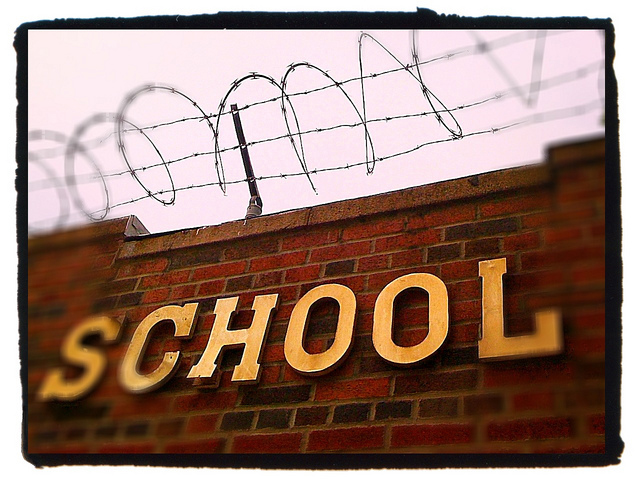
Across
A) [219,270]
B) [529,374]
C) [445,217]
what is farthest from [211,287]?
[529,374]

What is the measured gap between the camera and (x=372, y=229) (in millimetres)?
3193

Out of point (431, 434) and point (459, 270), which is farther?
point (459, 270)

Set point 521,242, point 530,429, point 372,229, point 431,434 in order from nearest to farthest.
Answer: point 530,429
point 431,434
point 521,242
point 372,229

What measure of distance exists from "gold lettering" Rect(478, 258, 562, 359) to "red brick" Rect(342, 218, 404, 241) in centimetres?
57

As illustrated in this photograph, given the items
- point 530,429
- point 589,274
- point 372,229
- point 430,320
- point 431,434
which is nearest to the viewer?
point 530,429

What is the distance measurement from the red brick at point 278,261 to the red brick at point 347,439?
83 cm

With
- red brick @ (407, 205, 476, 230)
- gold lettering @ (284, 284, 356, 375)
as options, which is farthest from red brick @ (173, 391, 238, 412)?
red brick @ (407, 205, 476, 230)

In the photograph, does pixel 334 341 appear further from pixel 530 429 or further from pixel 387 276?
pixel 530 429

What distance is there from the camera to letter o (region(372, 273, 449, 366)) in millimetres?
2645

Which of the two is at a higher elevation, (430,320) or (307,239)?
(307,239)

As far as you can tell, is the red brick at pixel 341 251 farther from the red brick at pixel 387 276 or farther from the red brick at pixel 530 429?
the red brick at pixel 530 429

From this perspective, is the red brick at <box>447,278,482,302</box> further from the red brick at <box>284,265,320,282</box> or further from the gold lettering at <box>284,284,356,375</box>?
the red brick at <box>284,265,320,282</box>

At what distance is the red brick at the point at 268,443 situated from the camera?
2.59 metres

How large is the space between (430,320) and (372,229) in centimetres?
60
